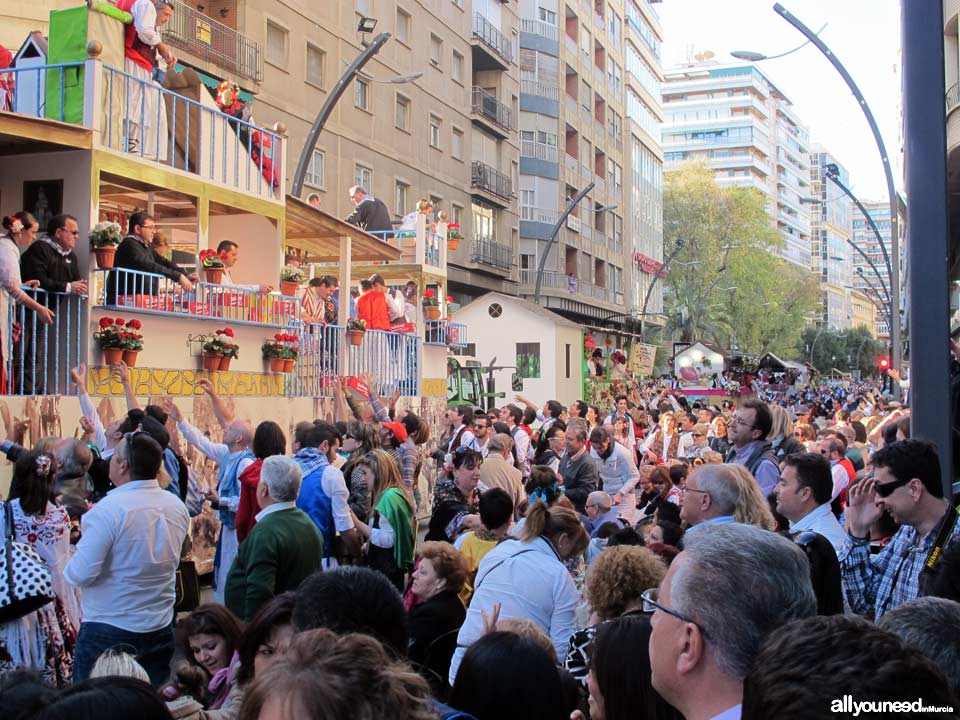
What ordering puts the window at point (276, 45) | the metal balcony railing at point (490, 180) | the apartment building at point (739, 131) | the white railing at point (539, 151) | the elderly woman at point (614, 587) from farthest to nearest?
the apartment building at point (739, 131)
the white railing at point (539, 151)
the metal balcony railing at point (490, 180)
the window at point (276, 45)
the elderly woman at point (614, 587)

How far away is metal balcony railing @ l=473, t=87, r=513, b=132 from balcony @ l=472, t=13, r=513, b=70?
119cm

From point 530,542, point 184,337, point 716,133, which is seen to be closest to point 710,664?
point 530,542

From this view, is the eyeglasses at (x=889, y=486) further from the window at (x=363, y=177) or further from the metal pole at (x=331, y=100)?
the window at (x=363, y=177)

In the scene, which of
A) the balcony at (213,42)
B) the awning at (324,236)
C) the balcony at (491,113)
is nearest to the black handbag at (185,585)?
the awning at (324,236)

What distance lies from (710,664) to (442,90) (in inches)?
1487

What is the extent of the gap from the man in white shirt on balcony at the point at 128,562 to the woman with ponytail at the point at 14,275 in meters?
5.18

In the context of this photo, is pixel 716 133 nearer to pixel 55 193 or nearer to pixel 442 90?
pixel 442 90

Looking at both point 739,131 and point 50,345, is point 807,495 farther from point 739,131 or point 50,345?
point 739,131

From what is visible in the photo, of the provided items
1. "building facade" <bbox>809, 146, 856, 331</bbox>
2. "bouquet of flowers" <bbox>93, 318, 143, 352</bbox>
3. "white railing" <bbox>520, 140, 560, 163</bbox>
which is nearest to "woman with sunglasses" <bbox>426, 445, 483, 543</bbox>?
"bouquet of flowers" <bbox>93, 318, 143, 352</bbox>

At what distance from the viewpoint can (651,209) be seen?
70.4 metres

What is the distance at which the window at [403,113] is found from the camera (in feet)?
117

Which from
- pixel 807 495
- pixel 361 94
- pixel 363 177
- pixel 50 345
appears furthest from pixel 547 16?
pixel 807 495

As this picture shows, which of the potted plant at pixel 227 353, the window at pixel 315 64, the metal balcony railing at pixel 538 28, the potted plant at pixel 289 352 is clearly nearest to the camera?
the potted plant at pixel 227 353

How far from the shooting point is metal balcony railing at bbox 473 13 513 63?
41.7 m
